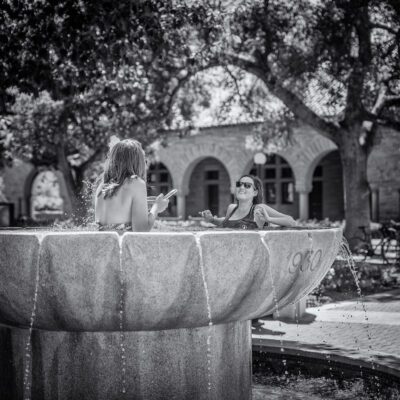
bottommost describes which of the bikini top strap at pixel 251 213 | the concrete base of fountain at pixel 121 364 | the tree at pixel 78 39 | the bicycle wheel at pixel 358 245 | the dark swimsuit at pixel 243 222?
the bicycle wheel at pixel 358 245

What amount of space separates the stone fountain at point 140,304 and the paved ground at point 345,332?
6.90 feet

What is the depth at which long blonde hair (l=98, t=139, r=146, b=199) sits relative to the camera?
4.06 m

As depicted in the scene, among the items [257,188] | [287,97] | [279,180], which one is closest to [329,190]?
[279,180]

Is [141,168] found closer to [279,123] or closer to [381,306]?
[381,306]

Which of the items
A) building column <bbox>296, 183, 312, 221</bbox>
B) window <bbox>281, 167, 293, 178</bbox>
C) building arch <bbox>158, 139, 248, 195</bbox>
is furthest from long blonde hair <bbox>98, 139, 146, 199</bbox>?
window <bbox>281, 167, 293, 178</bbox>

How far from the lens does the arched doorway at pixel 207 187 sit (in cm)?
3444

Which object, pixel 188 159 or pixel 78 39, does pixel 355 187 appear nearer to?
pixel 78 39

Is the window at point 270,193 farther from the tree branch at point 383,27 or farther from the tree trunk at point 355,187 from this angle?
the tree branch at point 383,27

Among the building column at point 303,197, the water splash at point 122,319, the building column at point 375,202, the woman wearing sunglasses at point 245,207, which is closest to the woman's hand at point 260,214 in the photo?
the woman wearing sunglasses at point 245,207

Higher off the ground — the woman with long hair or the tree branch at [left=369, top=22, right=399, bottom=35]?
the tree branch at [left=369, top=22, right=399, bottom=35]

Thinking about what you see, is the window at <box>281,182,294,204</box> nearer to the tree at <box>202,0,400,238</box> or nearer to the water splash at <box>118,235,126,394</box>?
the tree at <box>202,0,400,238</box>

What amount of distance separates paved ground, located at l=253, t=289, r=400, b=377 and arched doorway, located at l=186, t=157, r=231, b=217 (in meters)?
24.5

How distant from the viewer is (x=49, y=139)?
2067cm

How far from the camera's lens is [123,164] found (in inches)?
160
